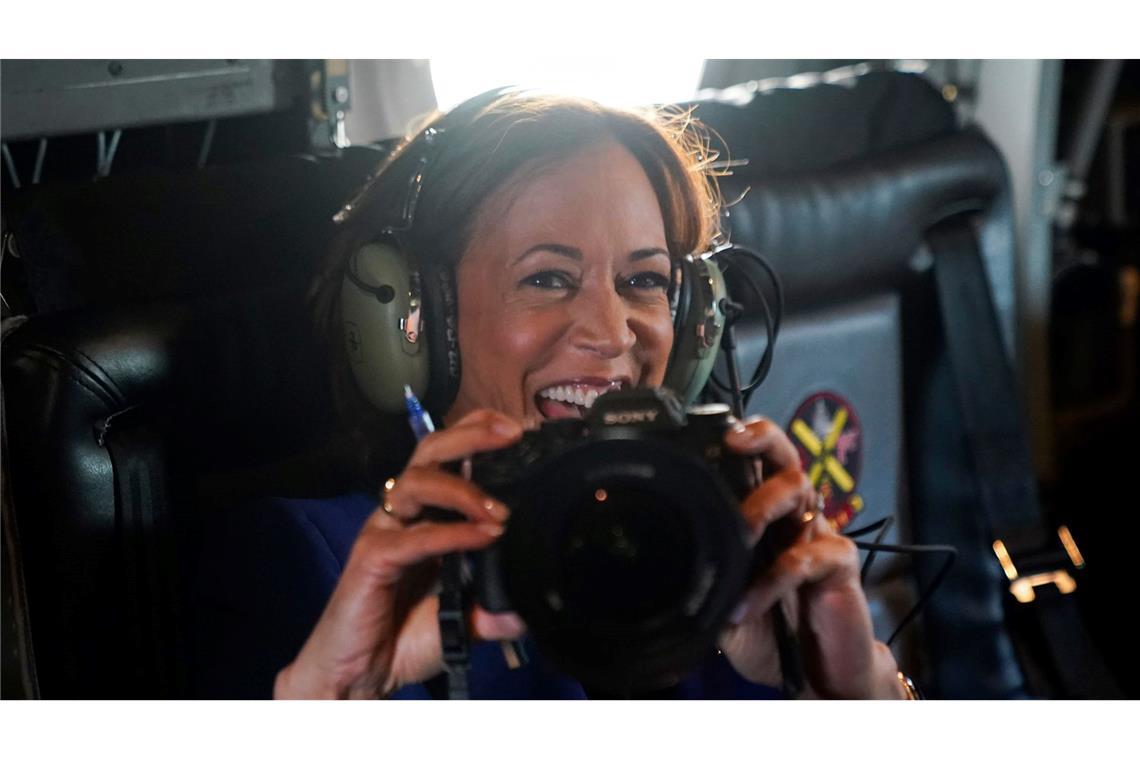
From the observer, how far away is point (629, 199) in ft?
2.88

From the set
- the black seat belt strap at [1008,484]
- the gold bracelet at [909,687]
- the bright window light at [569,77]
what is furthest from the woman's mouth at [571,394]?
the black seat belt strap at [1008,484]

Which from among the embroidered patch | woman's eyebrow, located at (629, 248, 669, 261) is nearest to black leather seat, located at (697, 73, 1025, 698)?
the embroidered patch

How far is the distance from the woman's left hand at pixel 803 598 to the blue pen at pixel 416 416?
22cm

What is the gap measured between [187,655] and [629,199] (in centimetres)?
45

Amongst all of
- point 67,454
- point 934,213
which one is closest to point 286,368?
point 67,454

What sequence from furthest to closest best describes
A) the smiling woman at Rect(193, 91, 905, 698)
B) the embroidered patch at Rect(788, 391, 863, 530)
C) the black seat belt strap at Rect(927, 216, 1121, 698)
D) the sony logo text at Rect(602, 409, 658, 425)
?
the black seat belt strap at Rect(927, 216, 1121, 698)
the embroidered patch at Rect(788, 391, 863, 530)
the smiling woman at Rect(193, 91, 905, 698)
the sony logo text at Rect(602, 409, 658, 425)

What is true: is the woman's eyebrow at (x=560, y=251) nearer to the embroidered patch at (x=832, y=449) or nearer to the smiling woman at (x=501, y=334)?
the smiling woman at (x=501, y=334)

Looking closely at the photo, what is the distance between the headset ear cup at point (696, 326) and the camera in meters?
0.89

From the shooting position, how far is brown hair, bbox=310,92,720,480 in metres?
0.87

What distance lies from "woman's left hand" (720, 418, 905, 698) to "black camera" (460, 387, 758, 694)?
Result: 2 cm

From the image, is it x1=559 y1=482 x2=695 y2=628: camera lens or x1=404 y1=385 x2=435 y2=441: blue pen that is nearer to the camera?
x1=559 y1=482 x2=695 y2=628: camera lens

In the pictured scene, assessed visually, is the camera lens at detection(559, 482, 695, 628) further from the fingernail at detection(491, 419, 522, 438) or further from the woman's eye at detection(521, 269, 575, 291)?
the woman's eye at detection(521, 269, 575, 291)

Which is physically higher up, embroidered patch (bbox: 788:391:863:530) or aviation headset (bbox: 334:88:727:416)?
aviation headset (bbox: 334:88:727:416)

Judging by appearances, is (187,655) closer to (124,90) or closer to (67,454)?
(67,454)
